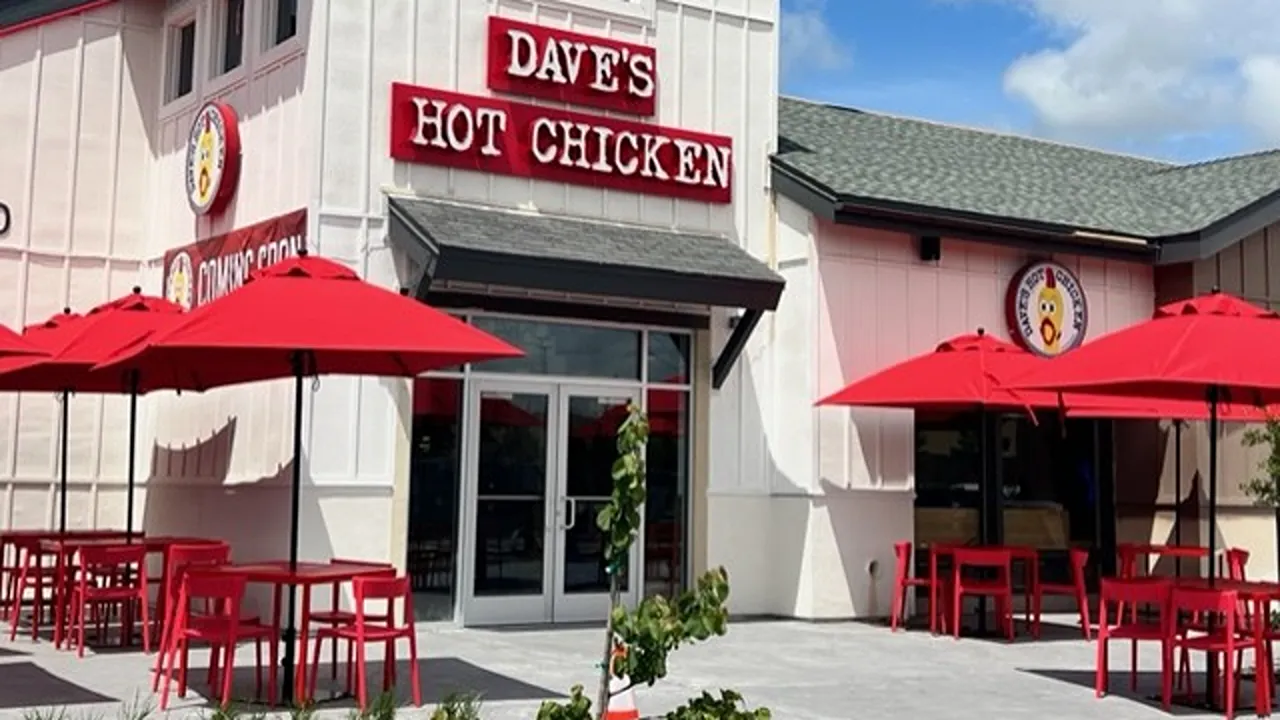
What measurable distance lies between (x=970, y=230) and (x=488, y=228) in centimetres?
559

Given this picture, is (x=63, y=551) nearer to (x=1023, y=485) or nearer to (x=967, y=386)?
(x=967, y=386)

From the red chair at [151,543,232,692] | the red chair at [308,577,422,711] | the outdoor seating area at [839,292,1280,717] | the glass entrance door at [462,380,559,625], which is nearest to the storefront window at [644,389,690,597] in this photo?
the glass entrance door at [462,380,559,625]

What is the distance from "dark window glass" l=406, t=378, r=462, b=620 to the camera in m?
13.4

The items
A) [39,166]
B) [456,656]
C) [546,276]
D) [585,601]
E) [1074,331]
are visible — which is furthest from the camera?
[1074,331]

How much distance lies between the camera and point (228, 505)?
548 inches

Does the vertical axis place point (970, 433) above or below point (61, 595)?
above

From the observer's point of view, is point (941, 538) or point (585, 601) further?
point (941, 538)

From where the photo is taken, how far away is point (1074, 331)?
55.7ft

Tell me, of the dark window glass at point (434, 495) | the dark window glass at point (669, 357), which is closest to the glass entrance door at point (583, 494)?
the dark window glass at point (669, 357)

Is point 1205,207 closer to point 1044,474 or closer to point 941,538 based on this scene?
point 1044,474

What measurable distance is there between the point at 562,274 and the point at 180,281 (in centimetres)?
468

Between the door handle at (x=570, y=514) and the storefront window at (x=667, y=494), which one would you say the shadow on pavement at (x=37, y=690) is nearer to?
the door handle at (x=570, y=514)

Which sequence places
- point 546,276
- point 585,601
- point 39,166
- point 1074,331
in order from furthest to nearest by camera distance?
point 1074,331, point 39,166, point 585,601, point 546,276

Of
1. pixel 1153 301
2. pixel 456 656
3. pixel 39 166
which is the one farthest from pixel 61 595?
pixel 1153 301
